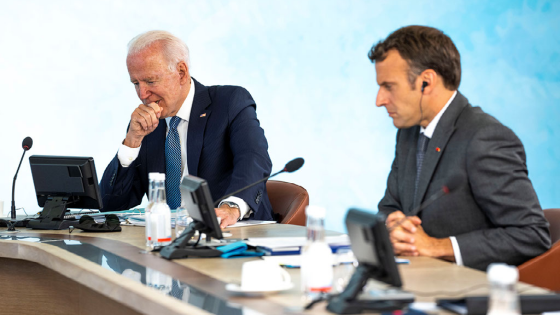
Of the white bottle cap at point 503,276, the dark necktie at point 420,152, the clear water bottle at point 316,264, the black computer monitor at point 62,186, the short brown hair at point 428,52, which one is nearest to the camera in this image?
the white bottle cap at point 503,276

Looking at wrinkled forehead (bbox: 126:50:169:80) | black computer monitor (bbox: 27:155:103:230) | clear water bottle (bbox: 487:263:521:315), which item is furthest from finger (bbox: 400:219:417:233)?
wrinkled forehead (bbox: 126:50:169:80)

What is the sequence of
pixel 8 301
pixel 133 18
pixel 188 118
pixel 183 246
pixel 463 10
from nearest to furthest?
1. pixel 183 246
2. pixel 8 301
3. pixel 188 118
4. pixel 133 18
5. pixel 463 10

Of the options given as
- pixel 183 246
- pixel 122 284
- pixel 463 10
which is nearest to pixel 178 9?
pixel 463 10

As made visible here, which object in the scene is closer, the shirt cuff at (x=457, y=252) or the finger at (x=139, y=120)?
the shirt cuff at (x=457, y=252)

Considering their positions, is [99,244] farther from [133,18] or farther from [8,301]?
[133,18]

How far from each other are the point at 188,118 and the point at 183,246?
1286mm

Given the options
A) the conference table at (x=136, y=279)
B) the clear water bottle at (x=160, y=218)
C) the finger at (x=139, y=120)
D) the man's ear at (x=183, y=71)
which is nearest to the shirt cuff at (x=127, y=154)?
the finger at (x=139, y=120)

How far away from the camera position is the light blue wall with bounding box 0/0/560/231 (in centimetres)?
429

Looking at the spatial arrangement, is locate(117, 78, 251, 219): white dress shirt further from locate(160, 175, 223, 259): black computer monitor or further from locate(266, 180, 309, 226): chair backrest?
locate(160, 175, 223, 259): black computer monitor

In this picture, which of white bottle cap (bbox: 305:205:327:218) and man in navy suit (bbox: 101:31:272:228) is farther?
man in navy suit (bbox: 101:31:272:228)

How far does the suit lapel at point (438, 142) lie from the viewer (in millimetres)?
1956

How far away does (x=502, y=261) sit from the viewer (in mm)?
1771

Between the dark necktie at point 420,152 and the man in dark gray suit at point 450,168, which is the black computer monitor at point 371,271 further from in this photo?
the dark necktie at point 420,152

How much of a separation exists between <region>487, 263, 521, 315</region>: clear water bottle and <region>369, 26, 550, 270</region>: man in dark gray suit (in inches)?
31.8
